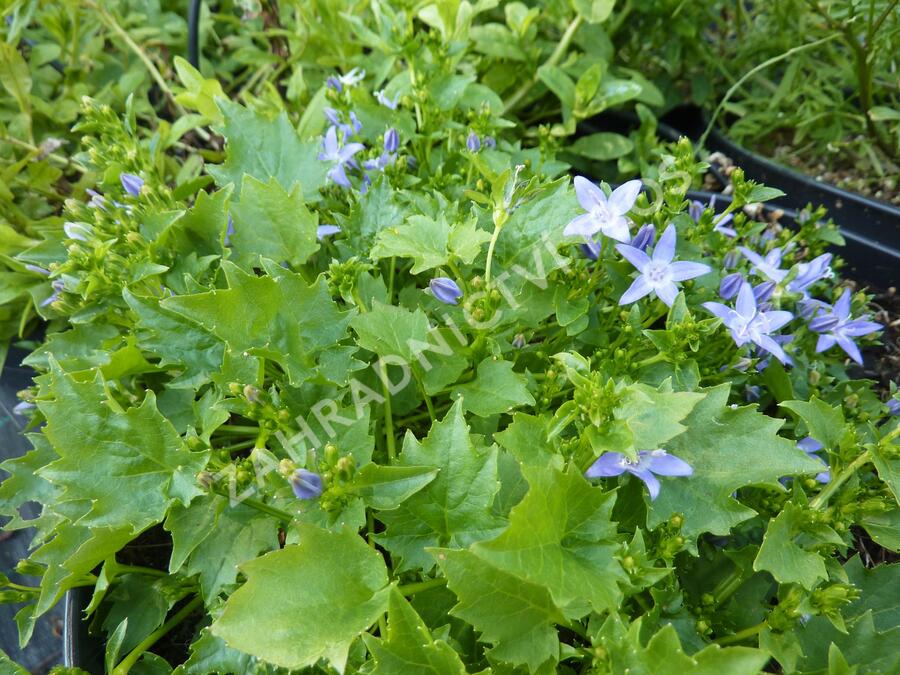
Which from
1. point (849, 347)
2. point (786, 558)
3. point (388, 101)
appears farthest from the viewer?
point (388, 101)

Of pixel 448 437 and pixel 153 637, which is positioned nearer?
pixel 448 437

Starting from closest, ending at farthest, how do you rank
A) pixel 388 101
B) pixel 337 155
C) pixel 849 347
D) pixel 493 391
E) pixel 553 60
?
pixel 493 391
pixel 849 347
pixel 337 155
pixel 388 101
pixel 553 60

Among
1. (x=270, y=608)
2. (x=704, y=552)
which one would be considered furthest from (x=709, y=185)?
(x=270, y=608)

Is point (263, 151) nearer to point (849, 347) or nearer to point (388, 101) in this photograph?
point (388, 101)

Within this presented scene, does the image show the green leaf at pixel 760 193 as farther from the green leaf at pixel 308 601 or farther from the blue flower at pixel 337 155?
the green leaf at pixel 308 601

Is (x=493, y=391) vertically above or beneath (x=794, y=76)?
beneath

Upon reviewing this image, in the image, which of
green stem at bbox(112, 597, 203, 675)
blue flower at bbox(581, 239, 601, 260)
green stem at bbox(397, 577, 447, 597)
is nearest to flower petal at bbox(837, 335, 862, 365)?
blue flower at bbox(581, 239, 601, 260)

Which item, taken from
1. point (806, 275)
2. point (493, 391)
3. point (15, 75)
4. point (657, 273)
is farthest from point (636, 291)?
point (15, 75)

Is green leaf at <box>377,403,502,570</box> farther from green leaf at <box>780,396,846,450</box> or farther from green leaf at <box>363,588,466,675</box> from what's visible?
green leaf at <box>780,396,846,450</box>
